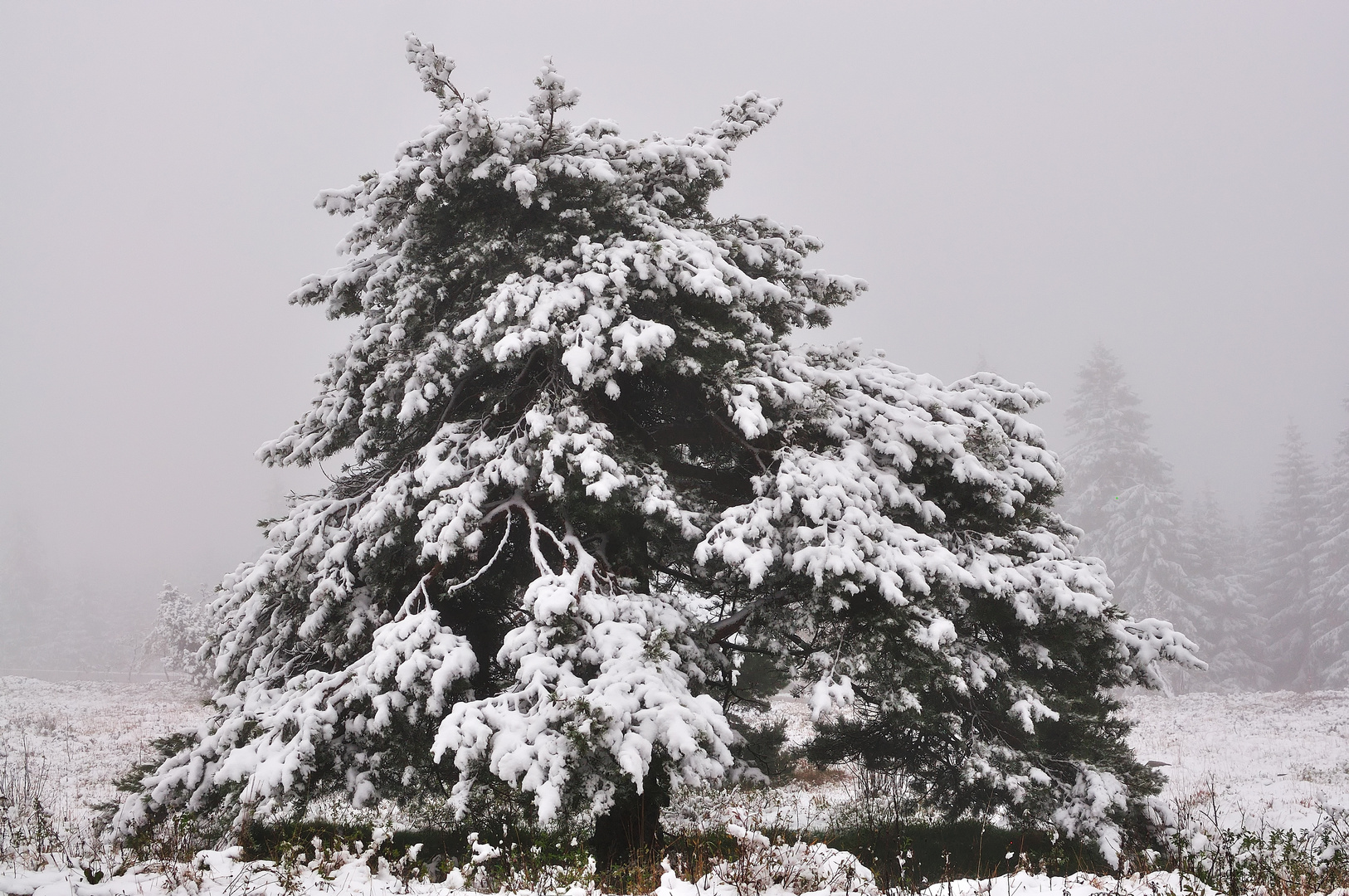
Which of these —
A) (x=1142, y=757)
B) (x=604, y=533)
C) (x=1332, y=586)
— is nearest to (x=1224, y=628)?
(x=1332, y=586)

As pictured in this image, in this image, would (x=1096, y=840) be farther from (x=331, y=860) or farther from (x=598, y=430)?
(x=331, y=860)

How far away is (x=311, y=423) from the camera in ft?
26.7

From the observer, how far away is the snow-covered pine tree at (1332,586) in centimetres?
3122

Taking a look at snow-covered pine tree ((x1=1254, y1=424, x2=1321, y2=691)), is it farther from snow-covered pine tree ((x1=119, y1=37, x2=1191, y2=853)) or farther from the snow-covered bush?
the snow-covered bush

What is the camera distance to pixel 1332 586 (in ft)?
105

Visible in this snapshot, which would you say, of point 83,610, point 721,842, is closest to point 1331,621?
point 721,842

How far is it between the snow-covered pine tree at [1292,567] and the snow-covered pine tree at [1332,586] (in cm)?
51

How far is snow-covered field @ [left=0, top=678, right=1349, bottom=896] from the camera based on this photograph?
4766 millimetres

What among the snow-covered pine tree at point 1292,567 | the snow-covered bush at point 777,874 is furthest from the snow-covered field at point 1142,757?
the snow-covered pine tree at point 1292,567

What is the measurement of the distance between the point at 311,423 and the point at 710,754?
5882 mm

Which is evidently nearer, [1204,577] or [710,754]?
[710,754]

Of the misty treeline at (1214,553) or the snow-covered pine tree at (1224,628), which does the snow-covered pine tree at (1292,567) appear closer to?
the misty treeline at (1214,553)

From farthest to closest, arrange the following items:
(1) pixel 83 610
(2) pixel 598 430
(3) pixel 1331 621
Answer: (1) pixel 83 610 → (3) pixel 1331 621 → (2) pixel 598 430

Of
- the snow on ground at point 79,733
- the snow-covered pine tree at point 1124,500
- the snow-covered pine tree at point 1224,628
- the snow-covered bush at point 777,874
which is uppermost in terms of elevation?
the snow-covered pine tree at point 1124,500
